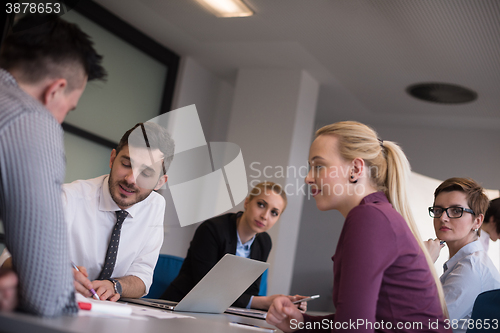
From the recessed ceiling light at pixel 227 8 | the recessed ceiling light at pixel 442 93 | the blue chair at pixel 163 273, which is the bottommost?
the blue chair at pixel 163 273

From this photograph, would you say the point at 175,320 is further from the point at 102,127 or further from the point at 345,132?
the point at 102,127

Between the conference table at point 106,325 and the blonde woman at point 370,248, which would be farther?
the blonde woman at point 370,248

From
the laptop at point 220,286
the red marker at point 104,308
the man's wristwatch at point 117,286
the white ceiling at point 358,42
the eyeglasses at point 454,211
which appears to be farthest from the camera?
the white ceiling at point 358,42

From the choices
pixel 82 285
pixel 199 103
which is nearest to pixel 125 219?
pixel 82 285

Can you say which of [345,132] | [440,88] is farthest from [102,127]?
[440,88]

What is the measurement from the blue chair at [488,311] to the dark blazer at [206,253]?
107cm

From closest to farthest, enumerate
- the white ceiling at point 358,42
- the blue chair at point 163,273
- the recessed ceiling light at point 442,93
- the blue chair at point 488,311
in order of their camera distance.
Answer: the blue chair at point 488,311 < the blue chair at point 163,273 < the white ceiling at point 358,42 < the recessed ceiling light at point 442,93

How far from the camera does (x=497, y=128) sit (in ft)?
16.2

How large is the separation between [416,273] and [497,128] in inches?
179

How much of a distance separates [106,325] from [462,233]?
1.78 m

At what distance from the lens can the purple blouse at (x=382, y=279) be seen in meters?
1.02

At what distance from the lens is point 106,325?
2.81ft

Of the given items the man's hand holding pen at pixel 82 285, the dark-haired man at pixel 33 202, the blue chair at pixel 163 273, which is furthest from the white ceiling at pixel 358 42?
the dark-haired man at pixel 33 202

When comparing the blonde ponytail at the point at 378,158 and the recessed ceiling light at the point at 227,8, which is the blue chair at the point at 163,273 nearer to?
the blonde ponytail at the point at 378,158
